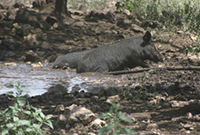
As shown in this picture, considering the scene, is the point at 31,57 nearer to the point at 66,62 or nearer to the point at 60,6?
the point at 66,62

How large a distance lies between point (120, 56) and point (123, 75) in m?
1.08

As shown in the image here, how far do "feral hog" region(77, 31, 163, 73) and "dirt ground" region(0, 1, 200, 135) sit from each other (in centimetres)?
58

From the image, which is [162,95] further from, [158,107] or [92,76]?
[92,76]

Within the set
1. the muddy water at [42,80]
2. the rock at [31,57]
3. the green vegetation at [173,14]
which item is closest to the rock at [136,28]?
the green vegetation at [173,14]

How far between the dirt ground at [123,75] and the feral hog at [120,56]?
22.9 inches

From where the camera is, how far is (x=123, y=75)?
6.34m

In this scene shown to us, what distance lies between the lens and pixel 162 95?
4023mm

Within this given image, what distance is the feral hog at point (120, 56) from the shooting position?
23.2ft

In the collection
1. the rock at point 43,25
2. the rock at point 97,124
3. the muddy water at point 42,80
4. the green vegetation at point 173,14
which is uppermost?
A: the green vegetation at point 173,14

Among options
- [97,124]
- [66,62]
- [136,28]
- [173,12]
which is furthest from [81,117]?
[173,12]

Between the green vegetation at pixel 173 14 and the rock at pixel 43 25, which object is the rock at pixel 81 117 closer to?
the green vegetation at pixel 173 14

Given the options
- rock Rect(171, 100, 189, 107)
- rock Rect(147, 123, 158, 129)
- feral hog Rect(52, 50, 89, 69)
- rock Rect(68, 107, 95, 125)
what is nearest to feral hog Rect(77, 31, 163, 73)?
feral hog Rect(52, 50, 89, 69)

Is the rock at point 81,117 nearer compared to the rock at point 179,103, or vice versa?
the rock at point 81,117

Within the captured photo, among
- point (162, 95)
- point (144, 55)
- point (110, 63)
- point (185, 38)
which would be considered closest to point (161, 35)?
point (185, 38)
